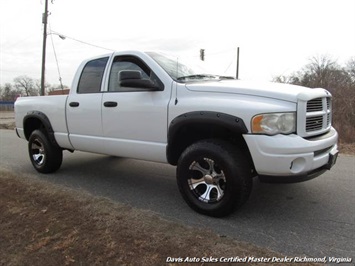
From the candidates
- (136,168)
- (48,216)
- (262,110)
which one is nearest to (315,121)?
(262,110)

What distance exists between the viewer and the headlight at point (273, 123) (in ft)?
10.4

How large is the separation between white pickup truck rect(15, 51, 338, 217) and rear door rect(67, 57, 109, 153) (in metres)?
0.02

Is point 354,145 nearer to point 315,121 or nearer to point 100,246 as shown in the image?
point 315,121

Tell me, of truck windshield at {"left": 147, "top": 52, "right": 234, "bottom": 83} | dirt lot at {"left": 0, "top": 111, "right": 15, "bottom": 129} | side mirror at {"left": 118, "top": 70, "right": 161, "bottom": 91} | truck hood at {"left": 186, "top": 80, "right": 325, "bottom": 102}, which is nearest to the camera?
truck hood at {"left": 186, "top": 80, "right": 325, "bottom": 102}

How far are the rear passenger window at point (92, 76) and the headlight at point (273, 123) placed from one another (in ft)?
8.51

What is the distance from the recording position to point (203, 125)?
12.1 ft

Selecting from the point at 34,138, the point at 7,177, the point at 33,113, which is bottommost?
the point at 7,177

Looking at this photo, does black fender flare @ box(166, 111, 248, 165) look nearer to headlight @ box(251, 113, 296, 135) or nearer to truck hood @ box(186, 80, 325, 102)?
headlight @ box(251, 113, 296, 135)

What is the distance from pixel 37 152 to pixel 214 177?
3.90 metres

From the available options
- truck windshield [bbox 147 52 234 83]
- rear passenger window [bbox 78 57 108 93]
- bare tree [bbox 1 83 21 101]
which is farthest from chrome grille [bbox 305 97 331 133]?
bare tree [bbox 1 83 21 101]

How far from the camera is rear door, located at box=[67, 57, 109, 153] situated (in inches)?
188

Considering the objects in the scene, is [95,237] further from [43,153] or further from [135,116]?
[43,153]

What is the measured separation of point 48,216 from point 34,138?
2603 mm

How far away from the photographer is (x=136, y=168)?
6191mm
